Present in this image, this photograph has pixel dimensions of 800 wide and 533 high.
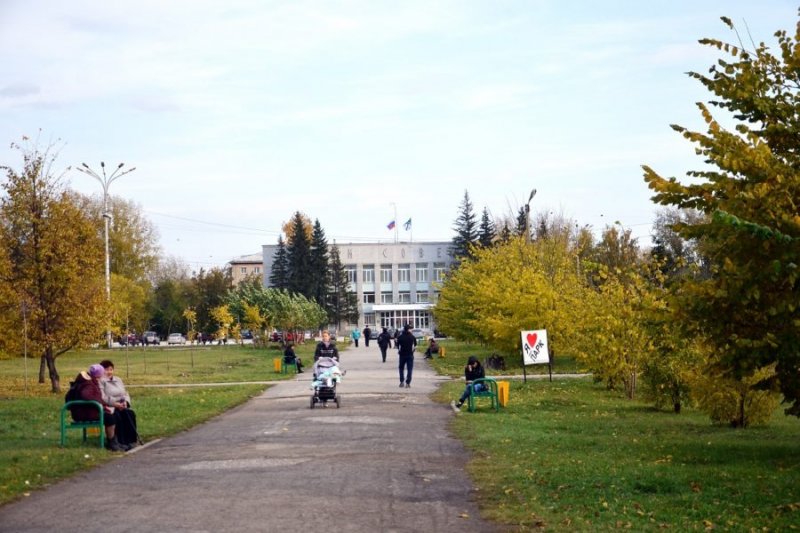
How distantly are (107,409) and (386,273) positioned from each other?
418 ft

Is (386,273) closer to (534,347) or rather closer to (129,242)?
(129,242)

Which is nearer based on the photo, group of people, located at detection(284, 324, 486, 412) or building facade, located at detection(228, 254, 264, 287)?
group of people, located at detection(284, 324, 486, 412)

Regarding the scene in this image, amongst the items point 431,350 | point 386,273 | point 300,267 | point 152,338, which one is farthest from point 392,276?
point 431,350

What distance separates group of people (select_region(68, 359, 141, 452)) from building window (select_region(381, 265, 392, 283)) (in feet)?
415

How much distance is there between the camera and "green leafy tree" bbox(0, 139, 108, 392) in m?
30.4

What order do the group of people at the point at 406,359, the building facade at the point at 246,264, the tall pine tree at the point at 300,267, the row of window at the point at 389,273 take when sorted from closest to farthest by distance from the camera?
the group of people at the point at 406,359 → the tall pine tree at the point at 300,267 → the row of window at the point at 389,273 → the building facade at the point at 246,264

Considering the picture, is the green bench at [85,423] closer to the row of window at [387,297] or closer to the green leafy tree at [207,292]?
the green leafy tree at [207,292]

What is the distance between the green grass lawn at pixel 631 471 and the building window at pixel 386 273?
12121cm

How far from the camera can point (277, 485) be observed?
38.7 ft

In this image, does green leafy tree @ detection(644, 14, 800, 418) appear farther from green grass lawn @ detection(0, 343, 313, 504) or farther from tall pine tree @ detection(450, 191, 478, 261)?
tall pine tree @ detection(450, 191, 478, 261)

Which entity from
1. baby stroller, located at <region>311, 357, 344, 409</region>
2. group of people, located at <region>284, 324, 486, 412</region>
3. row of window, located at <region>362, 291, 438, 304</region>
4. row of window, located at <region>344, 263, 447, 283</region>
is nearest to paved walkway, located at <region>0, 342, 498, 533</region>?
baby stroller, located at <region>311, 357, 344, 409</region>

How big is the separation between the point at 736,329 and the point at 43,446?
1049 centimetres

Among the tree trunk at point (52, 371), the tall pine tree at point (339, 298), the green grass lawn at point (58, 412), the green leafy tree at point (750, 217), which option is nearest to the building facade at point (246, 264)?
the tall pine tree at point (339, 298)

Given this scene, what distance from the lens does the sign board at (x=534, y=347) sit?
2892 cm
